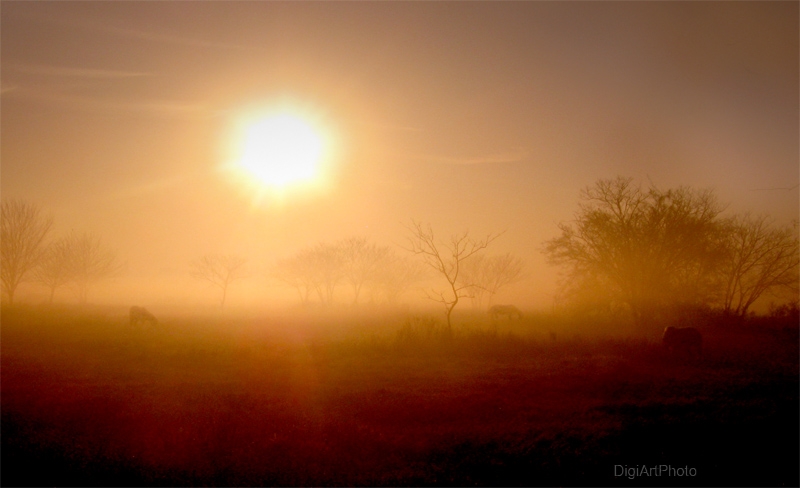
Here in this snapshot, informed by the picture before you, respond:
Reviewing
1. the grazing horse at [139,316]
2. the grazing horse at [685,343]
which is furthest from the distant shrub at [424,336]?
the grazing horse at [139,316]

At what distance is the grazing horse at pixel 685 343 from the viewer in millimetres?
14898

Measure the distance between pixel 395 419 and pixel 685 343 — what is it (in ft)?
38.6

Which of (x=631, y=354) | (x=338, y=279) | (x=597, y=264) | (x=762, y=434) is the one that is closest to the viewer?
(x=762, y=434)

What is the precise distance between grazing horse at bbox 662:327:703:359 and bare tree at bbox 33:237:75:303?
1674 inches

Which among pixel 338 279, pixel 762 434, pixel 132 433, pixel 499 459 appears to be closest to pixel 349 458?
pixel 499 459

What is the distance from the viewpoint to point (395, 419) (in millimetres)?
8969

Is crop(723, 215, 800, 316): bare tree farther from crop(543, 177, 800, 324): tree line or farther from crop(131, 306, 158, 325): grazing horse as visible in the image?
crop(131, 306, 158, 325): grazing horse

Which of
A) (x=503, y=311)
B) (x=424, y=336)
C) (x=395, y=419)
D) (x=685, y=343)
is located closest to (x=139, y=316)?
(x=424, y=336)

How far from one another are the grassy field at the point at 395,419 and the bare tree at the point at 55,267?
2552cm

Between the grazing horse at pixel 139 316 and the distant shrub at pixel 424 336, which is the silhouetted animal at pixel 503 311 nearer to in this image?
the distant shrub at pixel 424 336

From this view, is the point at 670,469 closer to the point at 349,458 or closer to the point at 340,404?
the point at 349,458

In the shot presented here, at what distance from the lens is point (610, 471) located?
22.1 feet

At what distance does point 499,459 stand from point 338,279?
56.3 meters

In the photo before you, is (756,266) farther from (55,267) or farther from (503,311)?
(55,267)
